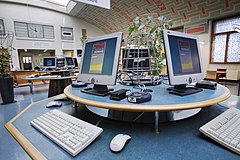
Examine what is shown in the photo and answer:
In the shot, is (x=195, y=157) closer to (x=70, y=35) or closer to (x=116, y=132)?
(x=116, y=132)

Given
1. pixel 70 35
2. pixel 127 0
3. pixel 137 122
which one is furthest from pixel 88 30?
pixel 137 122

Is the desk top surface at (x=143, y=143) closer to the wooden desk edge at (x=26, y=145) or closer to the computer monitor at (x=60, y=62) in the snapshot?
the wooden desk edge at (x=26, y=145)

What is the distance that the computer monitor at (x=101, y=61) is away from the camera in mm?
924

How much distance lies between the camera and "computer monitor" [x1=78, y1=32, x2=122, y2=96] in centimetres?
92

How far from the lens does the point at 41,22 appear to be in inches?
338

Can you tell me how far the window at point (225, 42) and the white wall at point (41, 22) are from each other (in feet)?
27.0

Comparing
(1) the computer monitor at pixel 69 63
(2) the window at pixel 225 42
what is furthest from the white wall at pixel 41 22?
(2) the window at pixel 225 42

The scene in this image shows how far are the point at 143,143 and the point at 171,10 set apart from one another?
7022 mm

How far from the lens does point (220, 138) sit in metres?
0.62

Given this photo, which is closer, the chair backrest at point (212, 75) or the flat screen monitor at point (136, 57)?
the flat screen monitor at point (136, 57)

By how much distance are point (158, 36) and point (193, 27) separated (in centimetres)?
615

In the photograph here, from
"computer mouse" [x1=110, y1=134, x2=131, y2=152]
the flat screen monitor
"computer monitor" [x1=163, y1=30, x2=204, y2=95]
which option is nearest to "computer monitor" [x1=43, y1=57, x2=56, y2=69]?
the flat screen monitor

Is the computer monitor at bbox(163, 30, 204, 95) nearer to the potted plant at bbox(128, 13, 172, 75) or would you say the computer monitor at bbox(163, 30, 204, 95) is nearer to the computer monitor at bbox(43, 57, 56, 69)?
the potted plant at bbox(128, 13, 172, 75)

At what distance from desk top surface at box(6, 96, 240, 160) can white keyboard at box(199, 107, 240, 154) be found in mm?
31
